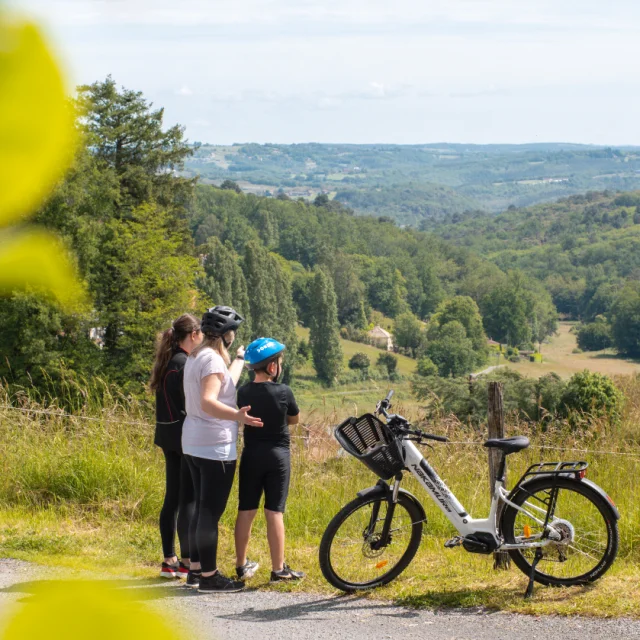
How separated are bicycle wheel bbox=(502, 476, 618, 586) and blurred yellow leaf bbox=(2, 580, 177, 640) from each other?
14.8 feet

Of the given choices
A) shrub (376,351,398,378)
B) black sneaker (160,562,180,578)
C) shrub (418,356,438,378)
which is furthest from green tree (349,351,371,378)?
black sneaker (160,562,180,578)

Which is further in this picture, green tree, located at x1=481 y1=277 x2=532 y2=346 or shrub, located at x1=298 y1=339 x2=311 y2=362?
green tree, located at x1=481 y1=277 x2=532 y2=346

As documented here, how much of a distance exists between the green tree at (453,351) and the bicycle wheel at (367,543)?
334 feet

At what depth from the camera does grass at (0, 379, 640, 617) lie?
4.83m

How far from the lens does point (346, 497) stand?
5.99 m

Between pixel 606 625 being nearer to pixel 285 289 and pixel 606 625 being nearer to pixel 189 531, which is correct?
Result: pixel 189 531

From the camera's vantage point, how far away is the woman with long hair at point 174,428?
4910 millimetres

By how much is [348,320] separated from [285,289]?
33.9 m

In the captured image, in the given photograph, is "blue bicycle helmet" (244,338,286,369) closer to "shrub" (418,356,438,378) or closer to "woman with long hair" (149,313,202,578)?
"woman with long hair" (149,313,202,578)

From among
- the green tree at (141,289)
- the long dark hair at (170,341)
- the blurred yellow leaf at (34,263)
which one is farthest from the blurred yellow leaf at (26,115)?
the green tree at (141,289)

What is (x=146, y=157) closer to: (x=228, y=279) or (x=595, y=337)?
(x=228, y=279)

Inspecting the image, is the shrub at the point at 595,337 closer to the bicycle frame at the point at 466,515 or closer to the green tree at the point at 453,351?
the green tree at the point at 453,351

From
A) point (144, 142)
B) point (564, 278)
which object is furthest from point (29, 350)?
point (564, 278)

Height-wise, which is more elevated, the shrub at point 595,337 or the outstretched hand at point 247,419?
the outstretched hand at point 247,419
